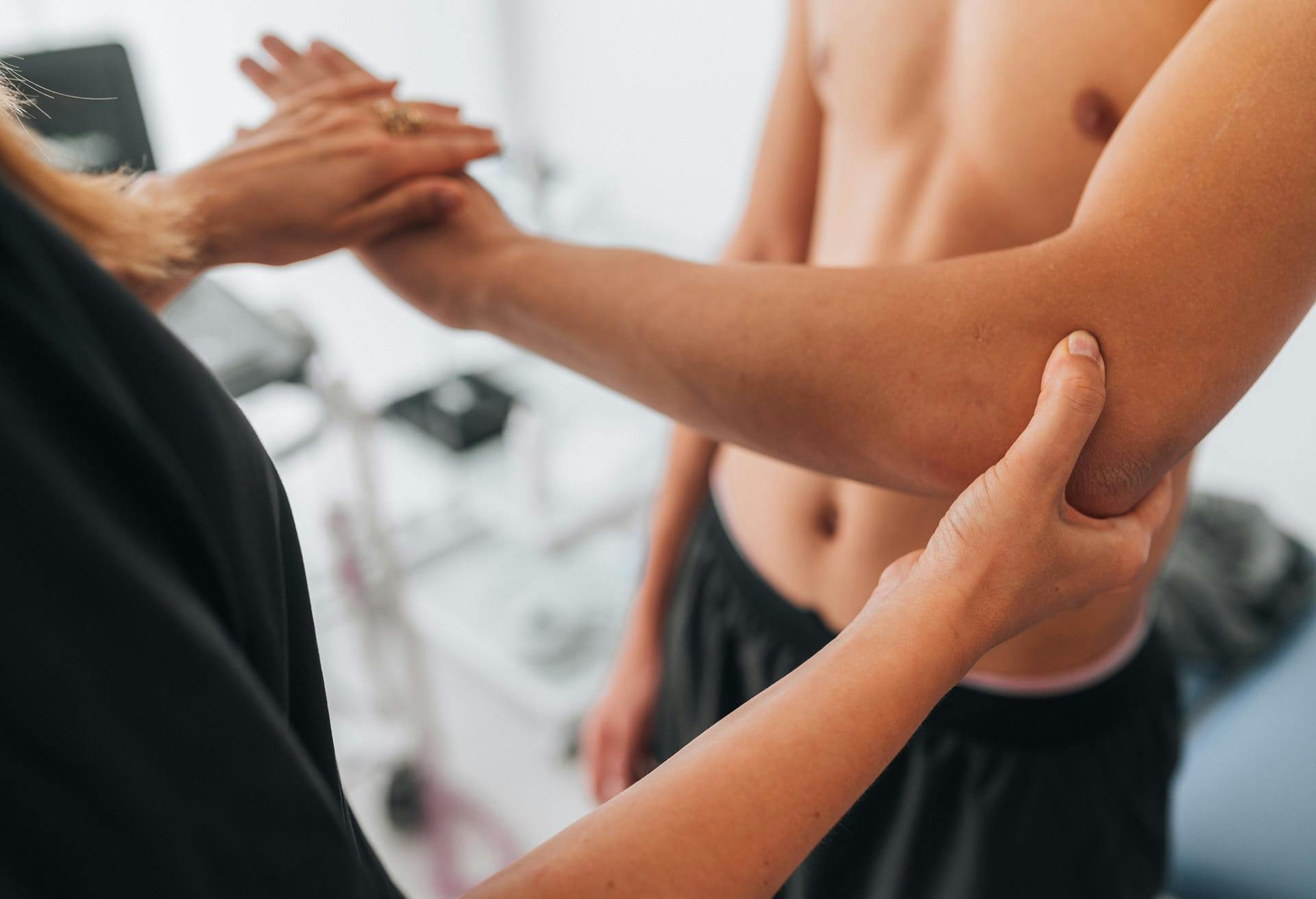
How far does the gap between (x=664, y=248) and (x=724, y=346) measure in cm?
208

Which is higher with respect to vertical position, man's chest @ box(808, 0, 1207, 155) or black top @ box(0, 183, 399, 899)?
man's chest @ box(808, 0, 1207, 155)

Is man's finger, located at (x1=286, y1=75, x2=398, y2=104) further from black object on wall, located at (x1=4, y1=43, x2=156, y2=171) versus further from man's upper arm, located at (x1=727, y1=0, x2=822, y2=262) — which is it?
black object on wall, located at (x1=4, y1=43, x2=156, y2=171)

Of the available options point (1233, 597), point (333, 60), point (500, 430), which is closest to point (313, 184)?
point (333, 60)

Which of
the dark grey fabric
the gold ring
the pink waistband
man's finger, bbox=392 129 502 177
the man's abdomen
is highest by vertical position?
the gold ring

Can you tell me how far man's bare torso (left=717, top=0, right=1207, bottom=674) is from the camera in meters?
0.66

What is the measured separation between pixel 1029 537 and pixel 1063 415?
0.21 feet

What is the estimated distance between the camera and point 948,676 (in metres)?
0.45

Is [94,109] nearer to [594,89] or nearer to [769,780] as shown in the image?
[769,780]

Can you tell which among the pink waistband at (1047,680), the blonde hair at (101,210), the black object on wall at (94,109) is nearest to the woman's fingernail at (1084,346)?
the pink waistband at (1047,680)

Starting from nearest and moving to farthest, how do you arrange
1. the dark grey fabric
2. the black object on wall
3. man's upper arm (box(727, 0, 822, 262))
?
man's upper arm (box(727, 0, 822, 262)) → the black object on wall → the dark grey fabric

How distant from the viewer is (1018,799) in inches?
30.8

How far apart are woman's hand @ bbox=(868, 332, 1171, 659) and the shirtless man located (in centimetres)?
3

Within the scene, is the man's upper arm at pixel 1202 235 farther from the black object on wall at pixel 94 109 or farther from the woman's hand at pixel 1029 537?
the black object on wall at pixel 94 109

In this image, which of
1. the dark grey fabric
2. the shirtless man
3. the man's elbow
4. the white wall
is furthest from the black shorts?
the white wall
